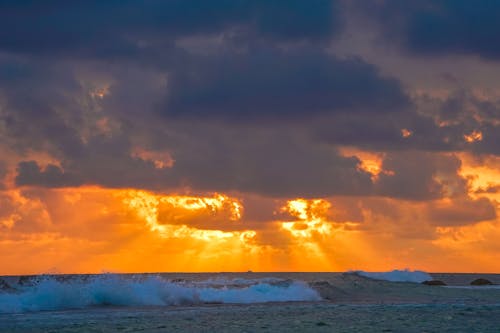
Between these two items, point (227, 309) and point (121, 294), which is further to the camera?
point (121, 294)

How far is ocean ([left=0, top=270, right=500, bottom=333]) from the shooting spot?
25.2m

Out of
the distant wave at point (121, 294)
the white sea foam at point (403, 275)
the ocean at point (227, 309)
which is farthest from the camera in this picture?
the white sea foam at point (403, 275)

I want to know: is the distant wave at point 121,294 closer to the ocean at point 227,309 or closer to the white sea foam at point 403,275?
the ocean at point 227,309

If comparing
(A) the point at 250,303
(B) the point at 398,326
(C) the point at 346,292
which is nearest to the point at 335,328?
(B) the point at 398,326

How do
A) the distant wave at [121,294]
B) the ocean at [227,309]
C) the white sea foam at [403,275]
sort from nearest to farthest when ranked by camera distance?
the ocean at [227,309] < the distant wave at [121,294] < the white sea foam at [403,275]

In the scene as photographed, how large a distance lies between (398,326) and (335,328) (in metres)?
2.00

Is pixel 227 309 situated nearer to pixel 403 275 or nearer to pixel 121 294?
pixel 121 294

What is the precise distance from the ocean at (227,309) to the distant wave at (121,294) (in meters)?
0.05

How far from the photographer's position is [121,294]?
131ft

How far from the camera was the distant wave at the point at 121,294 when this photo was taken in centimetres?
3647

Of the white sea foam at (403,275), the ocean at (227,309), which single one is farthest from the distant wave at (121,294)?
the white sea foam at (403,275)

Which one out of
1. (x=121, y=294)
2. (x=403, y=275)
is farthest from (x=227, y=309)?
(x=403, y=275)

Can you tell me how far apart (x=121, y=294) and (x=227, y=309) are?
8109 millimetres

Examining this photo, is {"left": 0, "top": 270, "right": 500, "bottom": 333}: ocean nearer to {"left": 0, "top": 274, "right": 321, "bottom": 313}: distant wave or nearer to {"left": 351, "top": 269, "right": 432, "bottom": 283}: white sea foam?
{"left": 0, "top": 274, "right": 321, "bottom": 313}: distant wave
